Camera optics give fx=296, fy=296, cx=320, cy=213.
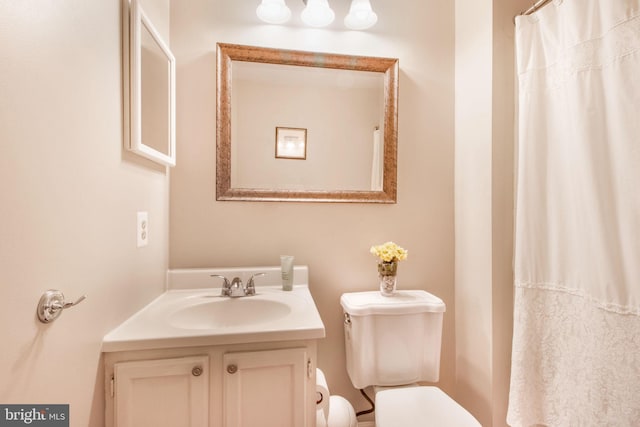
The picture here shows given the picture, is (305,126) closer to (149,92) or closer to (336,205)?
(336,205)

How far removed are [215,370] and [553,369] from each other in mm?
1251

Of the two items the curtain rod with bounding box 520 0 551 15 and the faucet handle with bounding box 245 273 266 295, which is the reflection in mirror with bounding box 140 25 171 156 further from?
the curtain rod with bounding box 520 0 551 15

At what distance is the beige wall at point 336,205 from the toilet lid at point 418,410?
1.21ft

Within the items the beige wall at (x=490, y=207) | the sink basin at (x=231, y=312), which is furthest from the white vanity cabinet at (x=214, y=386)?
the beige wall at (x=490, y=207)

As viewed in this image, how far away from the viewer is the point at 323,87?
1.51 meters

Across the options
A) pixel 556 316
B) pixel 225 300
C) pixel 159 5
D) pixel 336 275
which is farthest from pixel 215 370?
pixel 159 5

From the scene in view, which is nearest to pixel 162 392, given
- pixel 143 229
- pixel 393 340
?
pixel 143 229

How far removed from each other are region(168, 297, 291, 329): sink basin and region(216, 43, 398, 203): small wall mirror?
0.48 metres

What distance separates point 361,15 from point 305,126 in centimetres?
60

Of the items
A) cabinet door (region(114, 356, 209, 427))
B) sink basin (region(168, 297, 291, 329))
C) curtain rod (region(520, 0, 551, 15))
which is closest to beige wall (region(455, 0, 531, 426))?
curtain rod (region(520, 0, 551, 15))

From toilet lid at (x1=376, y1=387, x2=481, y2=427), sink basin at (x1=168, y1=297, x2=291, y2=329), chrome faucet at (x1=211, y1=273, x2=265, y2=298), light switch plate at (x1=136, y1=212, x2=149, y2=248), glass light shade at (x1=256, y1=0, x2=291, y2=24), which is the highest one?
glass light shade at (x1=256, y1=0, x2=291, y2=24)

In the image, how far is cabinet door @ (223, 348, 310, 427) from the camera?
0.90 meters

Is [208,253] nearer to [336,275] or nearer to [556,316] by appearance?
[336,275]

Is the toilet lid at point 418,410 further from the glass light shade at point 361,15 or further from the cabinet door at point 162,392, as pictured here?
the glass light shade at point 361,15
